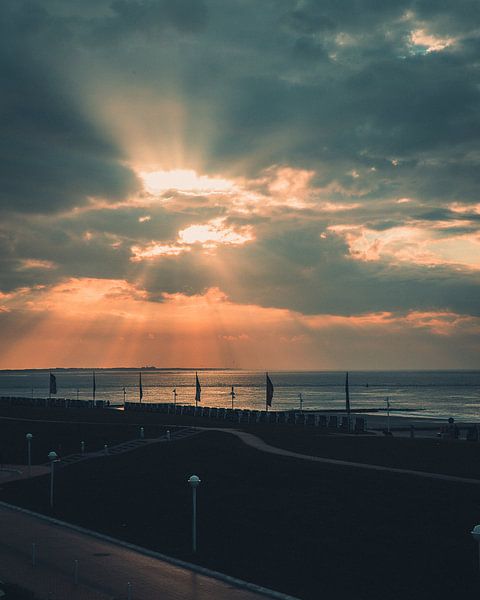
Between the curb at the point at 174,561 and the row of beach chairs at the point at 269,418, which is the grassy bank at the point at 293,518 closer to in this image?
the curb at the point at 174,561

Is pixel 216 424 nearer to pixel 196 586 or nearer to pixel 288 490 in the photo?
pixel 288 490

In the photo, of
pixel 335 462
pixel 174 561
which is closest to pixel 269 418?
pixel 335 462

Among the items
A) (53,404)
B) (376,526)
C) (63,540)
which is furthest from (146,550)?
(53,404)

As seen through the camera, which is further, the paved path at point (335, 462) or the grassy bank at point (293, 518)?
the paved path at point (335, 462)

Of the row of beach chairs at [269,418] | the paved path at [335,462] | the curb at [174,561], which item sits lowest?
the curb at [174,561]

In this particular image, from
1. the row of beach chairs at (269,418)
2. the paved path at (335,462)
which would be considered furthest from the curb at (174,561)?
the row of beach chairs at (269,418)

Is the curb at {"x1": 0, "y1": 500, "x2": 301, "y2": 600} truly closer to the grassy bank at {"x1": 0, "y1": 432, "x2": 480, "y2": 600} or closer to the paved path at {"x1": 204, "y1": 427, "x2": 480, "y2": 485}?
the grassy bank at {"x1": 0, "y1": 432, "x2": 480, "y2": 600}

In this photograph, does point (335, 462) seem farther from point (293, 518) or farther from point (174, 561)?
point (174, 561)

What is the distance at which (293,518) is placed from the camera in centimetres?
3622

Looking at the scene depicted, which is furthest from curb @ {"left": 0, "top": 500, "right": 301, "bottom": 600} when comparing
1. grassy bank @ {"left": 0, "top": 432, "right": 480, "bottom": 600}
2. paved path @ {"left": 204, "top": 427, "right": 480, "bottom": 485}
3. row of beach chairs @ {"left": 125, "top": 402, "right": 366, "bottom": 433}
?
row of beach chairs @ {"left": 125, "top": 402, "right": 366, "bottom": 433}

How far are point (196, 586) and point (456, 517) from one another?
1360cm

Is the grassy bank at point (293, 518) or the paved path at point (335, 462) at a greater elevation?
the paved path at point (335, 462)

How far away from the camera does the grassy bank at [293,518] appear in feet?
90.8

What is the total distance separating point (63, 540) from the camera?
3428 centimetres
